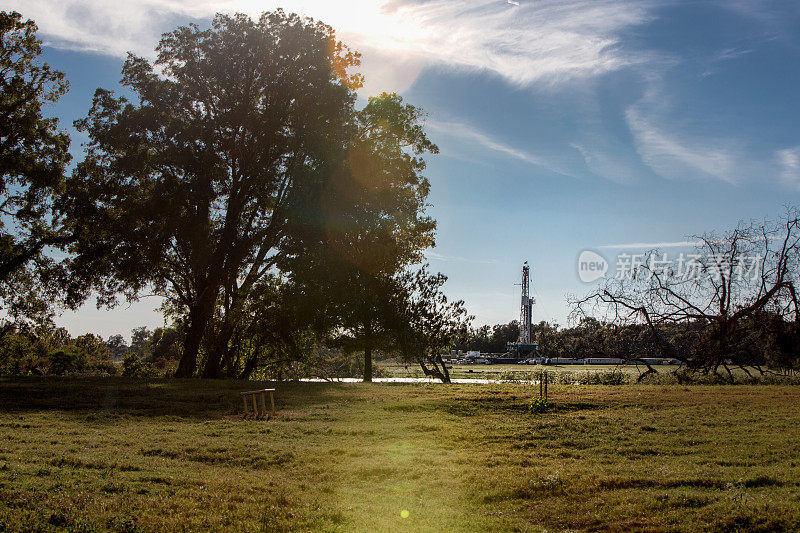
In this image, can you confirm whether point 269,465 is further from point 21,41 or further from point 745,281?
point 21,41

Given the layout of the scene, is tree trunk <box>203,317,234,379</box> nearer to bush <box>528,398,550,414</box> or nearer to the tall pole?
bush <box>528,398,550,414</box>

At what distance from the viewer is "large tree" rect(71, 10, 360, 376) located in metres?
29.8

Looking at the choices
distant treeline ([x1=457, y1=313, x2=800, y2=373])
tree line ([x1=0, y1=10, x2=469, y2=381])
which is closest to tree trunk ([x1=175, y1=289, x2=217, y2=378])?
tree line ([x1=0, y1=10, x2=469, y2=381])

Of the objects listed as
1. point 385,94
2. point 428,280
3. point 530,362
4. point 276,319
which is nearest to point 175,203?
point 276,319

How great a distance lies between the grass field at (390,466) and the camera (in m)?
8.83

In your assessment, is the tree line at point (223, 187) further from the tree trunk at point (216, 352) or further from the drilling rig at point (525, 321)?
the drilling rig at point (525, 321)

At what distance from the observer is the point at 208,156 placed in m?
30.5

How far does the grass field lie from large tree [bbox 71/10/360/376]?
979cm

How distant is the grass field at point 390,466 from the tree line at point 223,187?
10.2 metres

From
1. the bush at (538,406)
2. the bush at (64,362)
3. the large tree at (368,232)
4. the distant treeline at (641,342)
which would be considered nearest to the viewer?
the bush at (538,406)

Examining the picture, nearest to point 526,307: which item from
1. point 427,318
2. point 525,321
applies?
point 525,321

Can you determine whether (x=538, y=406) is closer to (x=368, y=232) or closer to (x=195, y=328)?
(x=368, y=232)

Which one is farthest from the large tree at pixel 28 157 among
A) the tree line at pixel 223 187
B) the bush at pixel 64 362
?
the bush at pixel 64 362

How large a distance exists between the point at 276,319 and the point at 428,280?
468 inches
